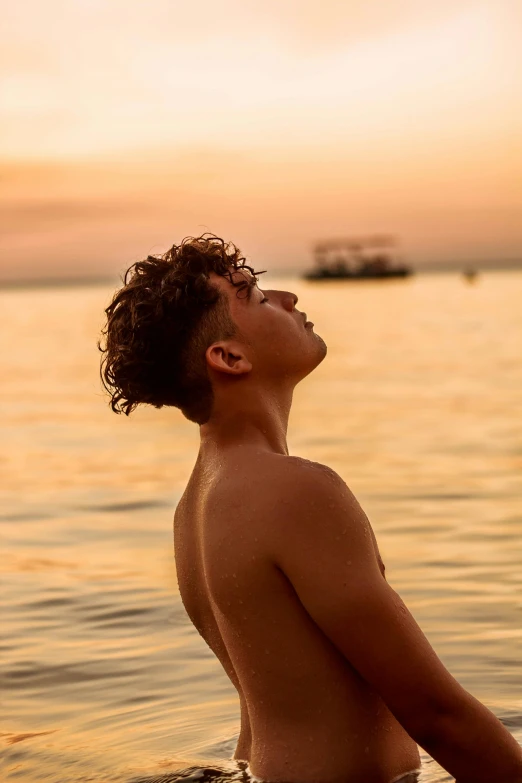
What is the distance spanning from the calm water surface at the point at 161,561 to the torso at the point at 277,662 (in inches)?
11.5

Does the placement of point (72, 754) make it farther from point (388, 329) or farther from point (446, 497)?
point (388, 329)

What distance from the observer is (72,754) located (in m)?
4.95

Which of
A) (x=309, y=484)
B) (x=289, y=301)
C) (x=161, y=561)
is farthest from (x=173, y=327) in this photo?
(x=161, y=561)

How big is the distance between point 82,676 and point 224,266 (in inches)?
131

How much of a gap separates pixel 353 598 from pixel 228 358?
0.73m

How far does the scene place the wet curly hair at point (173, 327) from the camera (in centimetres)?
335

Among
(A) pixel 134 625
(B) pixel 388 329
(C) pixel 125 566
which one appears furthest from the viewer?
(B) pixel 388 329

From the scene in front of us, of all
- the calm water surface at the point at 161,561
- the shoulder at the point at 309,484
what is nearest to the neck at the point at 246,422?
the shoulder at the point at 309,484

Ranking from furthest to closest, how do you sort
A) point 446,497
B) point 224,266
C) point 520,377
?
point 520,377
point 446,497
point 224,266

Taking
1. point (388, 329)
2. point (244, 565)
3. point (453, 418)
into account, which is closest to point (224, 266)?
point (244, 565)

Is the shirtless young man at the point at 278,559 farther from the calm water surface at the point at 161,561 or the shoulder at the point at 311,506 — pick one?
the calm water surface at the point at 161,561

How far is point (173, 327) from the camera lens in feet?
11.0

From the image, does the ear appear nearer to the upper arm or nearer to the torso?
the torso

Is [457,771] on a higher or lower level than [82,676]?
higher
